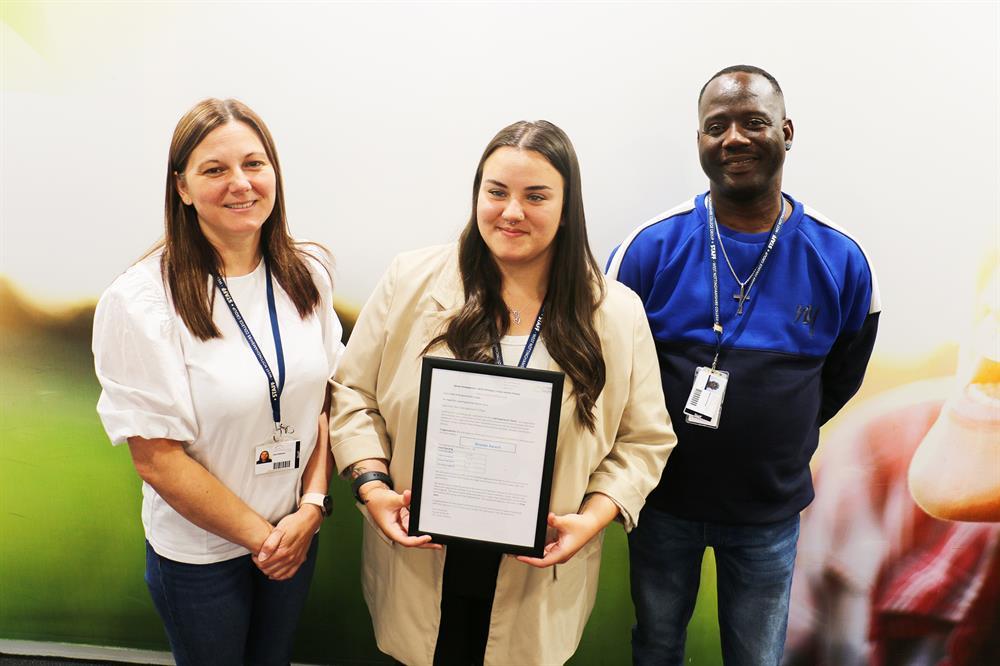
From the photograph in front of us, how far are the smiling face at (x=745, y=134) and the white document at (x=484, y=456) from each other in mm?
776

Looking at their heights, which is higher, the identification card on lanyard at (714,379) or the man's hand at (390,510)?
the identification card on lanyard at (714,379)

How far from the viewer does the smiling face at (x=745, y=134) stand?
1.78m

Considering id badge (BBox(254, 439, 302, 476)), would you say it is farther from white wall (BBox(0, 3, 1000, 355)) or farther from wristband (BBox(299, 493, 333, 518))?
white wall (BBox(0, 3, 1000, 355))

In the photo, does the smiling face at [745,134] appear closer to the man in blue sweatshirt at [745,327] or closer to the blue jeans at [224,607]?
the man in blue sweatshirt at [745,327]

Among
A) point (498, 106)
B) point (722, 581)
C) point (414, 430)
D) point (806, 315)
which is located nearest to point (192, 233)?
point (414, 430)

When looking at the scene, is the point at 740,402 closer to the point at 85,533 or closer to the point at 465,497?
the point at 465,497

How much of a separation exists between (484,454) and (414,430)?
0.20 metres

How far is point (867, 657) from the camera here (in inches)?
102

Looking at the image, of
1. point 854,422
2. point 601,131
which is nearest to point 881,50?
point 601,131

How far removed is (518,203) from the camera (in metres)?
1.55

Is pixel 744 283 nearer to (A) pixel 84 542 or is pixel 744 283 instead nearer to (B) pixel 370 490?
(B) pixel 370 490

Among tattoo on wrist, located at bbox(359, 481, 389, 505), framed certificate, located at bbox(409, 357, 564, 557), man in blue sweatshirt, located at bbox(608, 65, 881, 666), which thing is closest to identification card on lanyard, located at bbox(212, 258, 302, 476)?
tattoo on wrist, located at bbox(359, 481, 389, 505)

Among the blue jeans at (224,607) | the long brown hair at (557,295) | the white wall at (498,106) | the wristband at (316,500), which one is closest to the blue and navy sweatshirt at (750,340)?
the long brown hair at (557,295)

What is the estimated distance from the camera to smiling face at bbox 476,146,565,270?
1.54m
